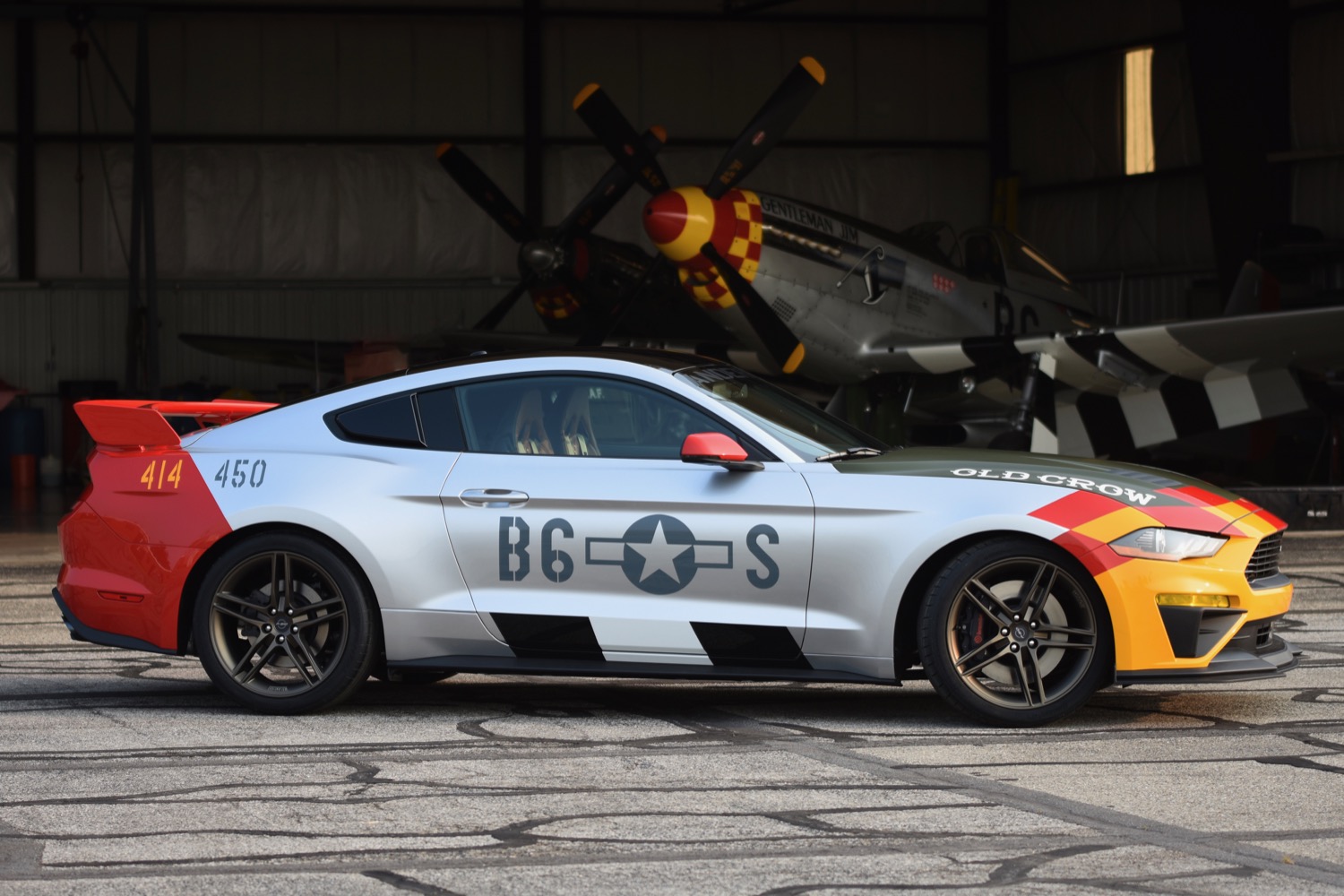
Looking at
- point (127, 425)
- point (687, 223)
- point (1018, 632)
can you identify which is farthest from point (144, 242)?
point (1018, 632)

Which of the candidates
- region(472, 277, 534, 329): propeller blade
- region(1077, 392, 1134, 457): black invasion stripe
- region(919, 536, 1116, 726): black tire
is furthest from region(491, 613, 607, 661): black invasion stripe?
region(472, 277, 534, 329): propeller blade

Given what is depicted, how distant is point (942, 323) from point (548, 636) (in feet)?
44.6

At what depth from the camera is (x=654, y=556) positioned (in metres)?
5.95

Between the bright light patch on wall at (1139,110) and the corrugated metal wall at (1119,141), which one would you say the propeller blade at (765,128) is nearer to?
the corrugated metal wall at (1119,141)

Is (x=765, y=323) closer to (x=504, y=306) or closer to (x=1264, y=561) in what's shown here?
(x=504, y=306)

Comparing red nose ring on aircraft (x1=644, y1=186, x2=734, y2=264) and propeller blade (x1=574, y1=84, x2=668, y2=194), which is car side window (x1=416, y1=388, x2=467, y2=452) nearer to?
red nose ring on aircraft (x1=644, y1=186, x2=734, y2=264)

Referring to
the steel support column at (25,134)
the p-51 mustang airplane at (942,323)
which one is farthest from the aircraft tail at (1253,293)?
the steel support column at (25,134)

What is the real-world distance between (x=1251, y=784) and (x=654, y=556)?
7.21ft

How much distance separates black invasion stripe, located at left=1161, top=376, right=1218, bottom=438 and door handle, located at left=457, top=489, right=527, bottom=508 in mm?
13919

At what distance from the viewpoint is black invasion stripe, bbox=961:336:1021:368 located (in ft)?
58.5

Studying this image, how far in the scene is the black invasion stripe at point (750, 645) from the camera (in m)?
5.87

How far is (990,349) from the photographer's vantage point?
17.9 metres

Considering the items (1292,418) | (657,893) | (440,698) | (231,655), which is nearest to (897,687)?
(440,698)

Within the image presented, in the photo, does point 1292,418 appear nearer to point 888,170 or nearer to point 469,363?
point 888,170
